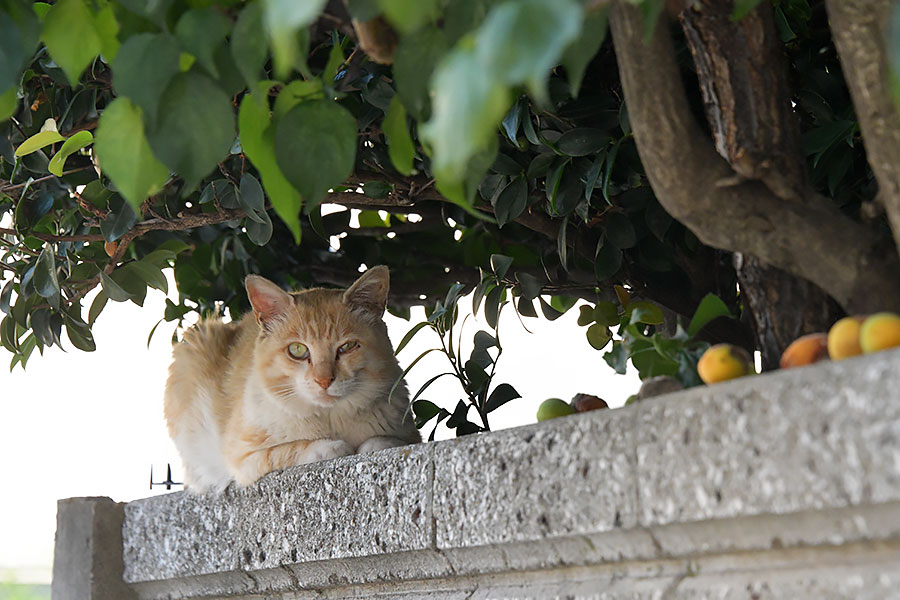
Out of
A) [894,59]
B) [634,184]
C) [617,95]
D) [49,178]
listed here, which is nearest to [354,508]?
[634,184]

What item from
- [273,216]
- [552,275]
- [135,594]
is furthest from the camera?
[273,216]

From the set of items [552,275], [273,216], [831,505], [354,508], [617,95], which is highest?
[273,216]

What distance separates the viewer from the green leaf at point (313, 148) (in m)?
0.72

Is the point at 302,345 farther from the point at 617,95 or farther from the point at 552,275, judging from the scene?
the point at 617,95

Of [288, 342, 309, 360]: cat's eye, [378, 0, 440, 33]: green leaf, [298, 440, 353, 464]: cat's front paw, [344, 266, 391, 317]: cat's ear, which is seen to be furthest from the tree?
[298, 440, 353, 464]: cat's front paw

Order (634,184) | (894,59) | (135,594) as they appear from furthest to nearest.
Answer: (135,594), (634,184), (894,59)

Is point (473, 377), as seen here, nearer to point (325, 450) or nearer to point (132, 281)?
point (325, 450)

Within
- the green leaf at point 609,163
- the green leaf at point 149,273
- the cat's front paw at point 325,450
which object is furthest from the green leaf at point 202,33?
the green leaf at point 149,273

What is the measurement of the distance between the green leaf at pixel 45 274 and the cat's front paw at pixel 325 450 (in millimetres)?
508

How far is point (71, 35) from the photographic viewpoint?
28.6 inches

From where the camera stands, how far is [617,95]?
4.53 feet

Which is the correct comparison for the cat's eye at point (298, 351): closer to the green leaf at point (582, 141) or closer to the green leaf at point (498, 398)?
the green leaf at point (498, 398)

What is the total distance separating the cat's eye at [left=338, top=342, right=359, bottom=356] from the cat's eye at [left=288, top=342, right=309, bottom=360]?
6 centimetres

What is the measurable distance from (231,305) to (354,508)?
984 millimetres
